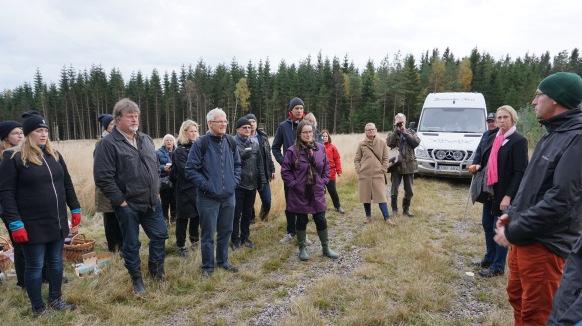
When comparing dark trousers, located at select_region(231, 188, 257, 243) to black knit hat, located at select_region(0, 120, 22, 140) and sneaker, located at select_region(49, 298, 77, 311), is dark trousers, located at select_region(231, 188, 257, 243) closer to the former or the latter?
sneaker, located at select_region(49, 298, 77, 311)

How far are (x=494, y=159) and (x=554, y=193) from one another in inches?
89.4

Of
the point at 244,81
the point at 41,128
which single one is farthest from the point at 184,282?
the point at 244,81

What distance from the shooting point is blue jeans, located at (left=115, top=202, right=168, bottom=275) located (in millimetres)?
3643

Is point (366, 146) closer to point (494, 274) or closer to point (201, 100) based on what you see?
point (494, 274)

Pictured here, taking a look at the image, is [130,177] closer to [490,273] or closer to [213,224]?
[213,224]

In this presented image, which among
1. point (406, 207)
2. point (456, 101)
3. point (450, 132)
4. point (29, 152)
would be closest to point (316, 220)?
point (406, 207)

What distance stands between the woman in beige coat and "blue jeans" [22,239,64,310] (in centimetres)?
465

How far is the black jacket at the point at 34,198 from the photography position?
125 inches

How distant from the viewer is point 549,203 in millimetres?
1946

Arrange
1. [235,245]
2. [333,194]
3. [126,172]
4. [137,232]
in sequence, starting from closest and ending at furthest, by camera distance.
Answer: [126,172], [137,232], [235,245], [333,194]

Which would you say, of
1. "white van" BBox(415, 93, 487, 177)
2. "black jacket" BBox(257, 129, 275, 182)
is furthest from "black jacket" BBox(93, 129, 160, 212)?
"white van" BBox(415, 93, 487, 177)

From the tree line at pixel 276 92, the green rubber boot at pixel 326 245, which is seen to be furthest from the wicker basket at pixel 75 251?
the tree line at pixel 276 92

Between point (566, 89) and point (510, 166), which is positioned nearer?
point (566, 89)

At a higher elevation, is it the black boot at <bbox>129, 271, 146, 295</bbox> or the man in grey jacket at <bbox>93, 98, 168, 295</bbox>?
the man in grey jacket at <bbox>93, 98, 168, 295</bbox>
